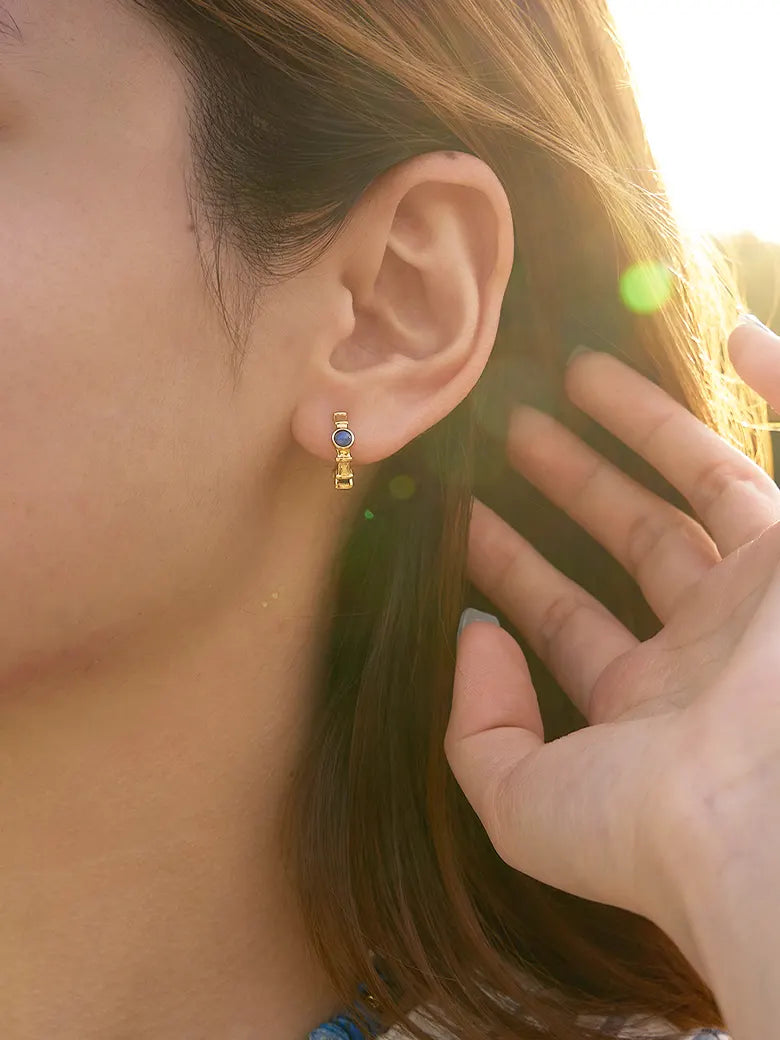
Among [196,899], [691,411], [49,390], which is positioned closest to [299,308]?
[49,390]

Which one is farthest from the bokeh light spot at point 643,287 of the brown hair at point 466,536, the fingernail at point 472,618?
the fingernail at point 472,618

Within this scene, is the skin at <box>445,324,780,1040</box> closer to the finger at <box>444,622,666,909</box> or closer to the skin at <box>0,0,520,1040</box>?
the finger at <box>444,622,666,909</box>

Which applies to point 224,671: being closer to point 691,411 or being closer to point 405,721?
point 405,721

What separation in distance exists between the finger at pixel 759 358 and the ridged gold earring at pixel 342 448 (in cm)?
58

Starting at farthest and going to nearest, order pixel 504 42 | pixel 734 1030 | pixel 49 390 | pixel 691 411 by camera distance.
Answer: pixel 691 411 < pixel 504 42 < pixel 49 390 < pixel 734 1030

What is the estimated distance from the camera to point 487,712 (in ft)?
5.84

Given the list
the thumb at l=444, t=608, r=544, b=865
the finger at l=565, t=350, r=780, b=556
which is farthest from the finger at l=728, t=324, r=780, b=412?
the thumb at l=444, t=608, r=544, b=865

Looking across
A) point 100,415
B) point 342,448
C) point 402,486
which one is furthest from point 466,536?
point 100,415

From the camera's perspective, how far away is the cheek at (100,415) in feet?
4.82

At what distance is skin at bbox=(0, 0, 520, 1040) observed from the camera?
148 cm

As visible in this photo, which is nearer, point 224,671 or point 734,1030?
point 734,1030

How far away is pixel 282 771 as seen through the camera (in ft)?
6.38

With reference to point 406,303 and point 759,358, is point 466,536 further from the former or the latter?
point 759,358

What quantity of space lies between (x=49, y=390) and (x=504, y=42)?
0.89 metres
